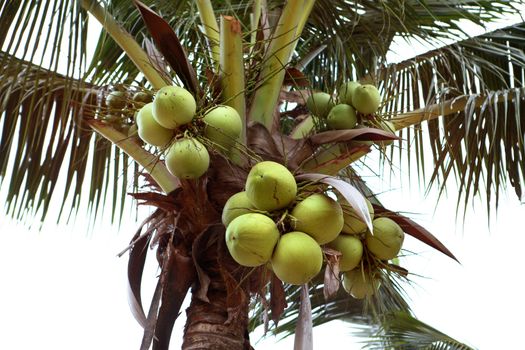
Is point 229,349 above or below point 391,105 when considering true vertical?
below

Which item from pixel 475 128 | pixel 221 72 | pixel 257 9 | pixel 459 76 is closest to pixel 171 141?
pixel 221 72

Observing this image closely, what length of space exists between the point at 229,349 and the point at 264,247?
0.50 metres

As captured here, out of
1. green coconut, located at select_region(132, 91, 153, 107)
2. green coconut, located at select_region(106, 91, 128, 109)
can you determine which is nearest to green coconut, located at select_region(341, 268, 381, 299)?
green coconut, located at select_region(132, 91, 153, 107)

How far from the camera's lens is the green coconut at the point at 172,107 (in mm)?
2203

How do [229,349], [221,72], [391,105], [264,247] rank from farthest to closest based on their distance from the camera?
[391,105]
[221,72]
[229,349]
[264,247]

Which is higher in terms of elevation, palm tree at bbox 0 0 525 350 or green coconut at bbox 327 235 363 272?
palm tree at bbox 0 0 525 350

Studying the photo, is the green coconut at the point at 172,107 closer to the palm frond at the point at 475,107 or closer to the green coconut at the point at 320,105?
the green coconut at the point at 320,105

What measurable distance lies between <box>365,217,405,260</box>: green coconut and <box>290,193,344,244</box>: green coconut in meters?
0.27

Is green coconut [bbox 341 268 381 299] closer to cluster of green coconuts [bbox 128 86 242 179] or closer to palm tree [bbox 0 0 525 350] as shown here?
palm tree [bbox 0 0 525 350]

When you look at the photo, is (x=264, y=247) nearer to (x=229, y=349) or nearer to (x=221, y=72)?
(x=229, y=349)

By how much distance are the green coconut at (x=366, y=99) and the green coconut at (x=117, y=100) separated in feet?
2.63

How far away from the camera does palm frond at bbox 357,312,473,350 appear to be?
4.74m

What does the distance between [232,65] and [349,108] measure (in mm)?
416

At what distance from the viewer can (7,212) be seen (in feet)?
12.1
